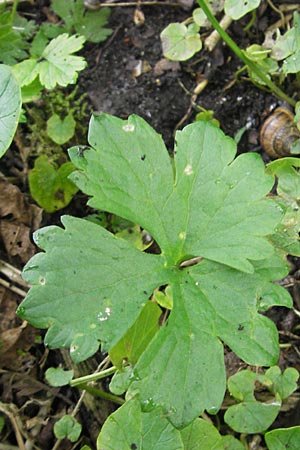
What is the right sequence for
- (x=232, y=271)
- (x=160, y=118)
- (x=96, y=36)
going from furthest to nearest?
(x=96, y=36), (x=160, y=118), (x=232, y=271)

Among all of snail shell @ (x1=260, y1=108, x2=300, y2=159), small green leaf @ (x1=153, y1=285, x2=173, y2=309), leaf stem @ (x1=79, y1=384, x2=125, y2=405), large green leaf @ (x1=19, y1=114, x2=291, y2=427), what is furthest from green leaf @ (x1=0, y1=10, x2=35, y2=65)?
leaf stem @ (x1=79, y1=384, x2=125, y2=405)

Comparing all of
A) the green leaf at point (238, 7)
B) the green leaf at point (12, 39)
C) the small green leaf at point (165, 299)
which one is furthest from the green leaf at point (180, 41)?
the small green leaf at point (165, 299)

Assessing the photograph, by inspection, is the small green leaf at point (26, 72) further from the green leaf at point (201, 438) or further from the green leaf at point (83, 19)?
the green leaf at point (201, 438)

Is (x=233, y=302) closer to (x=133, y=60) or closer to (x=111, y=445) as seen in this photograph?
(x=111, y=445)

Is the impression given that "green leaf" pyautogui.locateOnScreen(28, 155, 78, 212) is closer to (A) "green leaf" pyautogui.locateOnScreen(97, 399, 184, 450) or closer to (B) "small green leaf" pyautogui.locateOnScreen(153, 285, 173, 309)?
(B) "small green leaf" pyautogui.locateOnScreen(153, 285, 173, 309)

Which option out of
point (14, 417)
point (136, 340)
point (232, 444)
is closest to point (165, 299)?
point (136, 340)

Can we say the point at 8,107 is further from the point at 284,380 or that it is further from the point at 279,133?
the point at 284,380

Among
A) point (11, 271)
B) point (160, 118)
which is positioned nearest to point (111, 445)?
point (11, 271)
